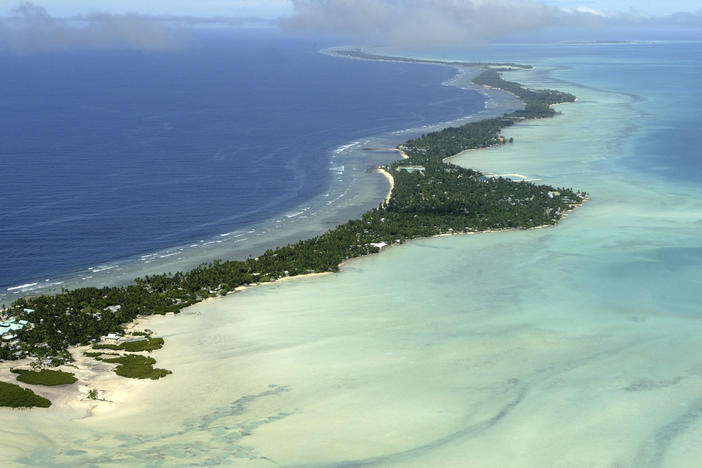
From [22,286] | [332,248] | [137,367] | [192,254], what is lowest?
[137,367]

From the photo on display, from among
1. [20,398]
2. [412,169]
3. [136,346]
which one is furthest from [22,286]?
[412,169]

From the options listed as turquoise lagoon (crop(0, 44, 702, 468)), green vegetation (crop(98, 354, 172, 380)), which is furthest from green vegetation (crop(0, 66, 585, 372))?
turquoise lagoon (crop(0, 44, 702, 468))

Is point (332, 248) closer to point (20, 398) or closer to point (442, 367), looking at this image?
point (442, 367)

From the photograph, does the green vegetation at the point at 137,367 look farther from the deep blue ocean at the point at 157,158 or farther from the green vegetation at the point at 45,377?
the deep blue ocean at the point at 157,158

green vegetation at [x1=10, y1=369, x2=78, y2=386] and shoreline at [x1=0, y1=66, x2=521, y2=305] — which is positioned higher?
shoreline at [x1=0, y1=66, x2=521, y2=305]

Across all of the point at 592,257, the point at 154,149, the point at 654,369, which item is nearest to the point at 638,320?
the point at 654,369

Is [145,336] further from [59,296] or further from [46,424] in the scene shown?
[46,424]

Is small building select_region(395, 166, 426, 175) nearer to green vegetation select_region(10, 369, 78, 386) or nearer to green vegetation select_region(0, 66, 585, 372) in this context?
green vegetation select_region(0, 66, 585, 372)
